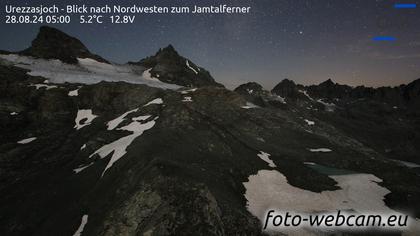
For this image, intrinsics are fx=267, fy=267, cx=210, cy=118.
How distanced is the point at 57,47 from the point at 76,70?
3397 cm

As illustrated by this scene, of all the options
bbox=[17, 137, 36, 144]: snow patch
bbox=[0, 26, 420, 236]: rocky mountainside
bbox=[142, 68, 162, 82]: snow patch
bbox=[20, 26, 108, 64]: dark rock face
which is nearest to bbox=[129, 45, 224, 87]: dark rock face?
bbox=[142, 68, 162, 82]: snow patch

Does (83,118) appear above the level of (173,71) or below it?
below

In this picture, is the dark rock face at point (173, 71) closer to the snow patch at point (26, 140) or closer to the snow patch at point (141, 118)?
the snow patch at point (141, 118)

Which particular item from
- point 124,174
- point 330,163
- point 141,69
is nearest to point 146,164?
point 124,174

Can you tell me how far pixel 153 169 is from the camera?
83.0 ft

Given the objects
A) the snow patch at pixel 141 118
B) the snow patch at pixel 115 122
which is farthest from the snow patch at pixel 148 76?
the snow patch at pixel 141 118

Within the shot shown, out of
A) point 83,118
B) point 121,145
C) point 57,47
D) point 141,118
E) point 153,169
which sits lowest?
point 121,145

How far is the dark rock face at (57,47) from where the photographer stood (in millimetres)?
129825

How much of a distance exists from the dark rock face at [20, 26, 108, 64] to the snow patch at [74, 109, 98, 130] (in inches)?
2662

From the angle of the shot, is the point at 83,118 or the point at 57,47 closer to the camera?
the point at 83,118

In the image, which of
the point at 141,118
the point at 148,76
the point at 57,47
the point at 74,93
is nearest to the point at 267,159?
the point at 141,118

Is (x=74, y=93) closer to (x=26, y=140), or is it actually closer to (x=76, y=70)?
(x=26, y=140)

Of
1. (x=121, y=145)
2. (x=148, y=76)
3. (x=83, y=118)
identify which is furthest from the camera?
(x=148, y=76)

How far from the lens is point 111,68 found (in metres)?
144
